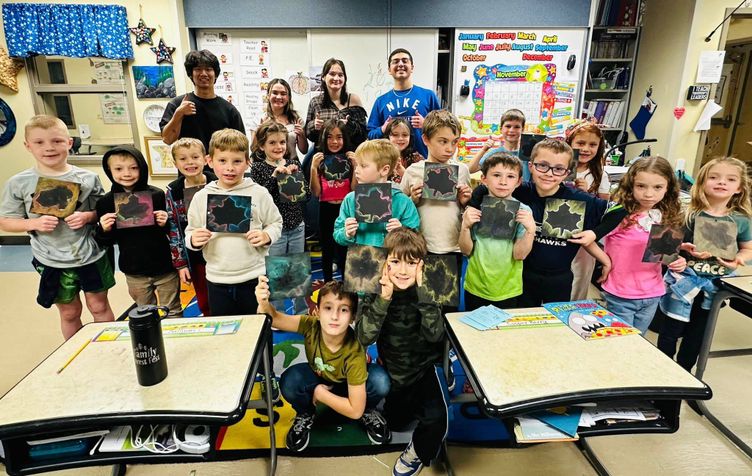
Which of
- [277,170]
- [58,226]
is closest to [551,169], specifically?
[277,170]

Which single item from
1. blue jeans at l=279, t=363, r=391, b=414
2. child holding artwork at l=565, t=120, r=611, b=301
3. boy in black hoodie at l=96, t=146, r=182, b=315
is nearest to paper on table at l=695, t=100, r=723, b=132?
child holding artwork at l=565, t=120, r=611, b=301

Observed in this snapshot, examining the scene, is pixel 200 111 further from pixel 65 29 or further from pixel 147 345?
pixel 65 29

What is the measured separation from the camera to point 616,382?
1194mm

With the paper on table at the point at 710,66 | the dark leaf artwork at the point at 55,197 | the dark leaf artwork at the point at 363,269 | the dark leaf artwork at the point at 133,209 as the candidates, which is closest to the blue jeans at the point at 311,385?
the dark leaf artwork at the point at 363,269

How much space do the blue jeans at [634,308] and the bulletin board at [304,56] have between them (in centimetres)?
332

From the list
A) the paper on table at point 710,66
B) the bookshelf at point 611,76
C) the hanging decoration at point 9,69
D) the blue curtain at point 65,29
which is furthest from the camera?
the bookshelf at point 611,76

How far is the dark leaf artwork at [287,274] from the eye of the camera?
1497mm

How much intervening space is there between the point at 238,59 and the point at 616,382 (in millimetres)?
4502

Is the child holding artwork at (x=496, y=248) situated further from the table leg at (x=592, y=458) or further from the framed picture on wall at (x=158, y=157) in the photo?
the framed picture on wall at (x=158, y=157)

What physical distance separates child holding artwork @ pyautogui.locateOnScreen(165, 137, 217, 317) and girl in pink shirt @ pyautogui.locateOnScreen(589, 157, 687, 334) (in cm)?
194

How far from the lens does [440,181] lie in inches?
73.0

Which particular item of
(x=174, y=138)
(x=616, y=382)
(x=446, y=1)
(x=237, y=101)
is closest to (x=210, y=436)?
(x=616, y=382)

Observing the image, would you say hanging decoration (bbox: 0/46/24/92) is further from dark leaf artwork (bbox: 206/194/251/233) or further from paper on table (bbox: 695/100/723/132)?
paper on table (bbox: 695/100/723/132)

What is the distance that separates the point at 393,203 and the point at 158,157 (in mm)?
3708
